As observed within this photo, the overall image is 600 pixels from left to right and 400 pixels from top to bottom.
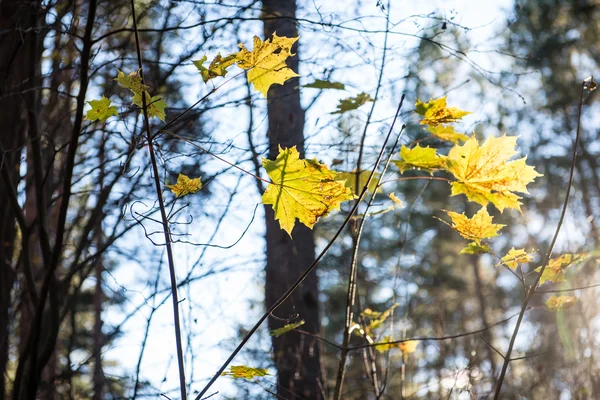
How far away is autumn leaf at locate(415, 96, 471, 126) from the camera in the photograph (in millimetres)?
1454

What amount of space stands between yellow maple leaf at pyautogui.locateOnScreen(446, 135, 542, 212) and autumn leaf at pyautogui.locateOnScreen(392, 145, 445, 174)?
0.06 m

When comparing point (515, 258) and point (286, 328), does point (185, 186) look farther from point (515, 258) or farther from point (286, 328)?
point (515, 258)

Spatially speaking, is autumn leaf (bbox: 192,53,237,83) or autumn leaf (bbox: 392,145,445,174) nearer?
autumn leaf (bbox: 192,53,237,83)

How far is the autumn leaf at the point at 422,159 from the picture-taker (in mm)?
1523

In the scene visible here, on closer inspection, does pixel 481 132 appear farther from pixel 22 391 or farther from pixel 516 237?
pixel 22 391

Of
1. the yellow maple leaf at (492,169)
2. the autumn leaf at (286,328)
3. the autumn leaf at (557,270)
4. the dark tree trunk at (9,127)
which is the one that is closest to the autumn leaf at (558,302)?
the autumn leaf at (557,270)

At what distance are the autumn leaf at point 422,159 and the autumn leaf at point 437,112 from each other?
0.29 ft

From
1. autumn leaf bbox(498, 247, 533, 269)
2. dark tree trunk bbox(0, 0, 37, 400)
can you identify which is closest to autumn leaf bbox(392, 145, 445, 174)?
autumn leaf bbox(498, 247, 533, 269)

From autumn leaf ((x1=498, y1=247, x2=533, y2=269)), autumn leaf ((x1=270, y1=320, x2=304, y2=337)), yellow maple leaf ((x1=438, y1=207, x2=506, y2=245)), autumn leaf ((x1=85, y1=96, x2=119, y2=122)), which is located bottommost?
autumn leaf ((x1=270, y1=320, x2=304, y2=337))

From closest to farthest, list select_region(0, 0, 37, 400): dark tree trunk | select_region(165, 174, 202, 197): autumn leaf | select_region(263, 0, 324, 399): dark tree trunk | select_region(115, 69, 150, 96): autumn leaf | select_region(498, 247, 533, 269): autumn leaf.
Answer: select_region(115, 69, 150, 96): autumn leaf → select_region(165, 174, 202, 197): autumn leaf → select_region(498, 247, 533, 269): autumn leaf → select_region(0, 0, 37, 400): dark tree trunk → select_region(263, 0, 324, 399): dark tree trunk

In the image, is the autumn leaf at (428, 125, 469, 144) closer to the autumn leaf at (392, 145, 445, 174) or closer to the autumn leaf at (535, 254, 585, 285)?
the autumn leaf at (392, 145, 445, 174)

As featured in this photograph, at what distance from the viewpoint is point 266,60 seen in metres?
1.34

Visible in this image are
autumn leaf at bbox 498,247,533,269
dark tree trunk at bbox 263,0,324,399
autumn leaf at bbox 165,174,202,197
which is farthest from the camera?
dark tree trunk at bbox 263,0,324,399

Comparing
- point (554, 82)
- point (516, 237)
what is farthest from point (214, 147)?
point (516, 237)
